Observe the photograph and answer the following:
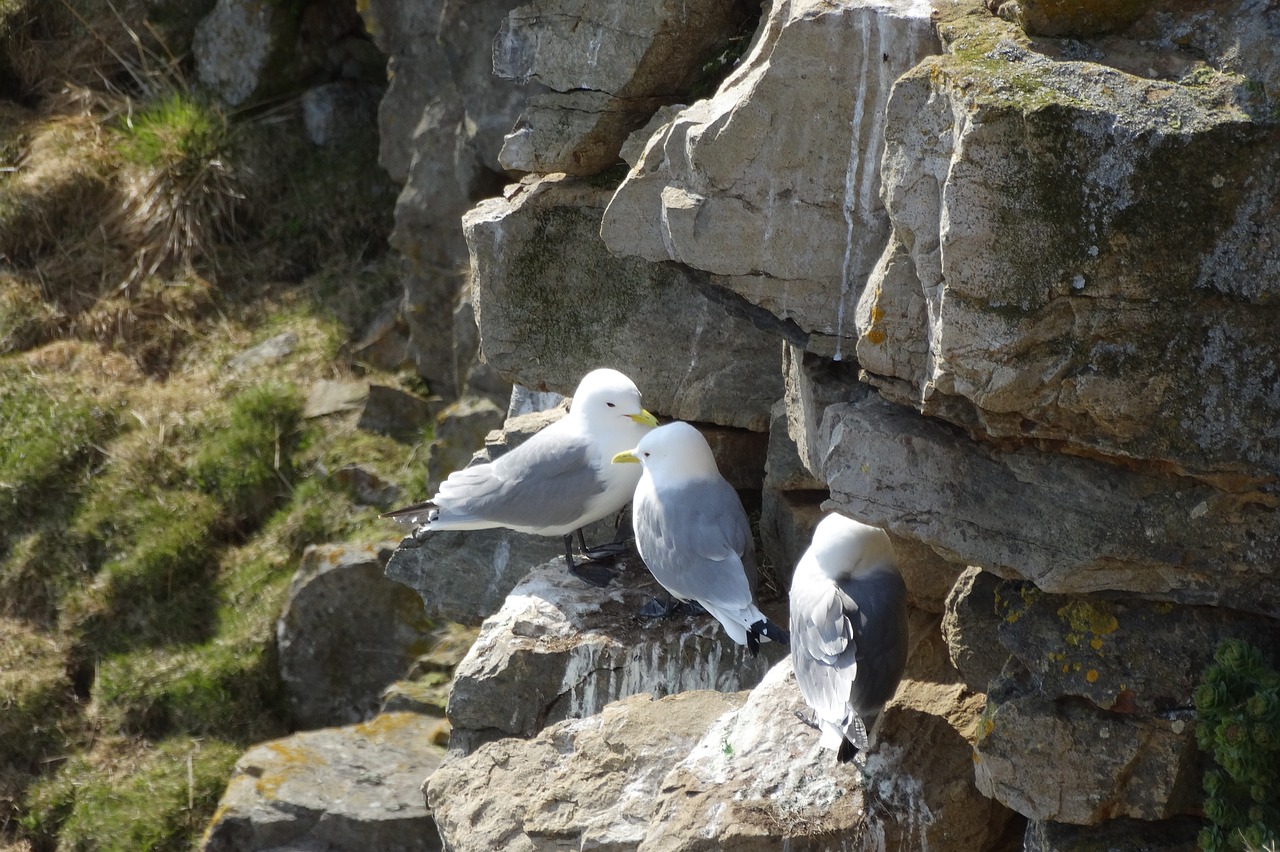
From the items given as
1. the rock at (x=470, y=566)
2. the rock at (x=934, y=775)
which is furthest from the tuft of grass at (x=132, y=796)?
the rock at (x=934, y=775)

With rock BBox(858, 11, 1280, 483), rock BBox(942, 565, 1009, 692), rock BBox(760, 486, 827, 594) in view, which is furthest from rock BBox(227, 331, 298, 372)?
rock BBox(858, 11, 1280, 483)

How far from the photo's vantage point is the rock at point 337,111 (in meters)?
8.76

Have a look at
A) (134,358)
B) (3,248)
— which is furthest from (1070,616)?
(3,248)

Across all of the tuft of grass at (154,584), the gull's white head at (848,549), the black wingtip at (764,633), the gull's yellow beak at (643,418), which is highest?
the gull's yellow beak at (643,418)

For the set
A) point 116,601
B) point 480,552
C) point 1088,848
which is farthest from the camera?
point 116,601

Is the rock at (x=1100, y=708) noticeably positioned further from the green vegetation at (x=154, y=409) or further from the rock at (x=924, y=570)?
the green vegetation at (x=154, y=409)

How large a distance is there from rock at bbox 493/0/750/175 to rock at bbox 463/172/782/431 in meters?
0.23

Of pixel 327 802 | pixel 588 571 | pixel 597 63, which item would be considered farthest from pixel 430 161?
pixel 327 802

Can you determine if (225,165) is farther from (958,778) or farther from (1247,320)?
(1247,320)

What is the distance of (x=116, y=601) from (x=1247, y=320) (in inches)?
246

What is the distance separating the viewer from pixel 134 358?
8344mm

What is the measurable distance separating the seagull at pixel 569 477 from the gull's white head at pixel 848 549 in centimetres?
103

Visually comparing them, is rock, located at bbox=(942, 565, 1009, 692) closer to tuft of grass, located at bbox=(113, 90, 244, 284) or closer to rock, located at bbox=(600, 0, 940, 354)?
rock, located at bbox=(600, 0, 940, 354)

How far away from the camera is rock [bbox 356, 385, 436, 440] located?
7.69 metres
